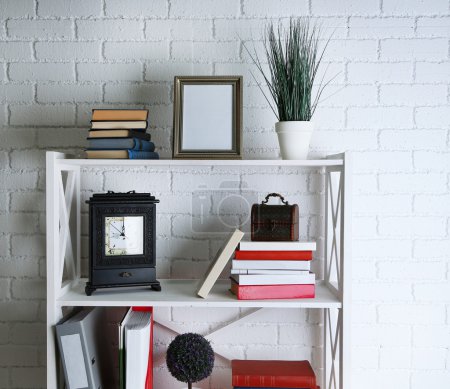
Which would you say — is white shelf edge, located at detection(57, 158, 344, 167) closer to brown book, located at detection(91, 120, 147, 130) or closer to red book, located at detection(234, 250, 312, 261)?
brown book, located at detection(91, 120, 147, 130)

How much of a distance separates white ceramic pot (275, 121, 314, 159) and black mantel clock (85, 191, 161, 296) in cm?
43

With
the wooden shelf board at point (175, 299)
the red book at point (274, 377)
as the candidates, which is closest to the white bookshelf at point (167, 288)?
the wooden shelf board at point (175, 299)

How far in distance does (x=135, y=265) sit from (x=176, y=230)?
0.85 feet

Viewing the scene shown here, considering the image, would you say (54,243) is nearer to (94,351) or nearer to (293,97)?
(94,351)

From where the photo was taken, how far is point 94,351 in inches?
62.3

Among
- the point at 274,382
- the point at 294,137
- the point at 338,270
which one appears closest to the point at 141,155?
the point at 294,137

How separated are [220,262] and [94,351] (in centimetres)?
46

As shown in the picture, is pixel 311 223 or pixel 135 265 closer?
pixel 135 265

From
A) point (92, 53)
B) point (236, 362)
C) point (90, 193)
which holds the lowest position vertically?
point (236, 362)

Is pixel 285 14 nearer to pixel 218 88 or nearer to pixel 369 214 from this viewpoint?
pixel 218 88

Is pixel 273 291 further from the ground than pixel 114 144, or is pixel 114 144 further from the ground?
pixel 114 144

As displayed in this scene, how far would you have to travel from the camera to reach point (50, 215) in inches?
60.0

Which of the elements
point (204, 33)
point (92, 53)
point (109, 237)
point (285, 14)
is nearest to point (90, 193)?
point (109, 237)

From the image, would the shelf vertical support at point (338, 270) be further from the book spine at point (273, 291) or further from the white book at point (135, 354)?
the white book at point (135, 354)
